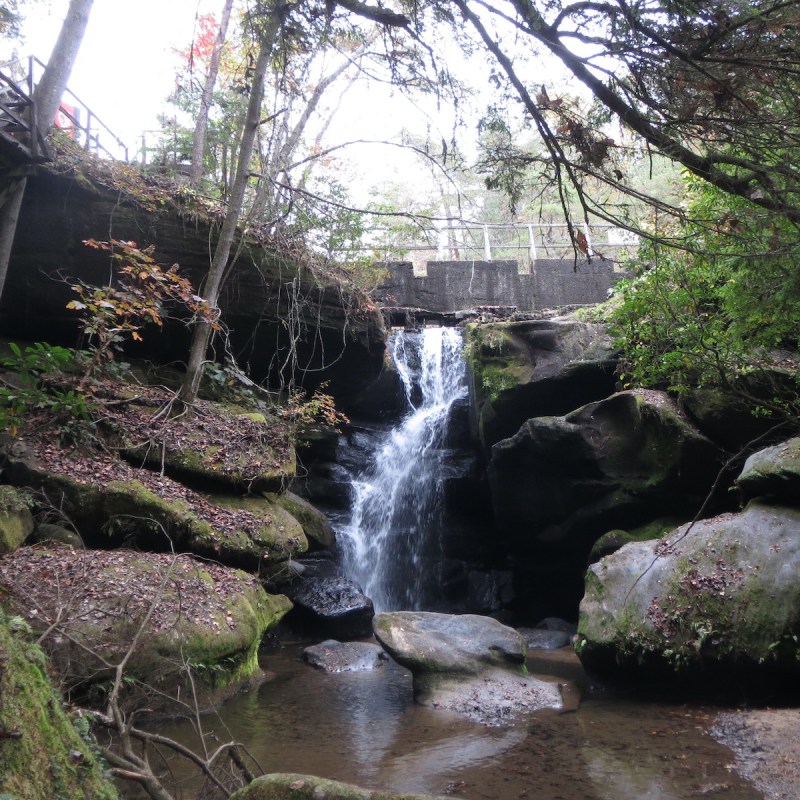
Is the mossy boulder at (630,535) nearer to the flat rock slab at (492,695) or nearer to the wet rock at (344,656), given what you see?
the flat rock slab at (492,695)

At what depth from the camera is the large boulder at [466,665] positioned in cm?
671

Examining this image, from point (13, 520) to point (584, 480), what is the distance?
25.8 feet

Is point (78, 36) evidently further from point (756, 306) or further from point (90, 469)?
point (756, 306)

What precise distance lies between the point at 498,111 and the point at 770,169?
5.06ft

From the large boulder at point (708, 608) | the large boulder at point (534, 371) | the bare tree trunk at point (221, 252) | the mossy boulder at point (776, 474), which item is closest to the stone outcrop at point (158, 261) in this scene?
the bare tree trunk at point (221, 252)

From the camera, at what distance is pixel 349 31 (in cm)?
383

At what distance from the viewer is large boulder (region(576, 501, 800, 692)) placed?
621 centimetres

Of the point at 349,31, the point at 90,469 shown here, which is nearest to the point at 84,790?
the point at 349,31

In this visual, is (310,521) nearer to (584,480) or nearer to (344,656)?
(344,656)

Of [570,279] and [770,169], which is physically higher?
[570,279]

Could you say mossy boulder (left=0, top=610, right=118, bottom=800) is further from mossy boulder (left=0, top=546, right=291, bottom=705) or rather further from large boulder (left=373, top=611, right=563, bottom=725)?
large boulder (left=373, top=611, right=563, bottom=725)

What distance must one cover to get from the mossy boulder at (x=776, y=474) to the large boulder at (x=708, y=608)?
0.53 feet

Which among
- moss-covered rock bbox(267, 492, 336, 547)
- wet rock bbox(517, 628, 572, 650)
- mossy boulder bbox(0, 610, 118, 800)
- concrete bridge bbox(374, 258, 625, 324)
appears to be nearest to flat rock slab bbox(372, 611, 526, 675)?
wet rock bbox(517, 628, 572, 650)

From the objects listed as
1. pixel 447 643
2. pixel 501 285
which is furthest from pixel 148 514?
pixel 501 285
